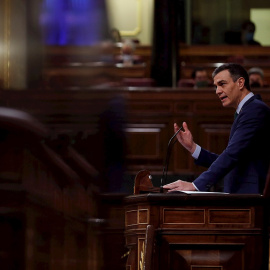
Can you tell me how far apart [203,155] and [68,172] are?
2.24 metres

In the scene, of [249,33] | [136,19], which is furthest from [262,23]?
[249,33]

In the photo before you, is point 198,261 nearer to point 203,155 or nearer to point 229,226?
point 229,226

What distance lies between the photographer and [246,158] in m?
2.51

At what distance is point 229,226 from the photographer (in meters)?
2.38

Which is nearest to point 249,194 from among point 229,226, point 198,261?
point 229,226

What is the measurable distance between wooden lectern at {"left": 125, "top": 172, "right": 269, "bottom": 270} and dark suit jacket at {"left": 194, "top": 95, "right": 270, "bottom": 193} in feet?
0.46

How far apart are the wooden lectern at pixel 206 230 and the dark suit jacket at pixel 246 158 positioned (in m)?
0.14

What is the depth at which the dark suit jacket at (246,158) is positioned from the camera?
249cm

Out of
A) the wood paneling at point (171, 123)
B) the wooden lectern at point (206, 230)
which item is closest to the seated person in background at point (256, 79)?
the wood paneling at point (171, 123)

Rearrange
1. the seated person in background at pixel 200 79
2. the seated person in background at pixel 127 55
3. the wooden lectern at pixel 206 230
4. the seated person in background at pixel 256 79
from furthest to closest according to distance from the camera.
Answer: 1. the seated person in background at pixel 127 55
2. the seated person in background at pixel 200 79
3. the seated person in background at pixel 256 79
4. the wooden lectern at pixel 206 230

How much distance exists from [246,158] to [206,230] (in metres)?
0.34

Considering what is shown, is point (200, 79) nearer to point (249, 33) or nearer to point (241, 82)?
point (249, 33)

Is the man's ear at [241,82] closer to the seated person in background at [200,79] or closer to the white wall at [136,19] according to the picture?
the seated person in background at [200,79]

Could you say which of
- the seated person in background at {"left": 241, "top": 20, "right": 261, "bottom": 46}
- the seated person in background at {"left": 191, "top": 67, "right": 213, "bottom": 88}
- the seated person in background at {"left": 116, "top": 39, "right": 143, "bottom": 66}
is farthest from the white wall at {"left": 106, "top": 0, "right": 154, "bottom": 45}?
the seated person in background at {"left": 191, "top": 67, "right": 213, "bottom": 88}
